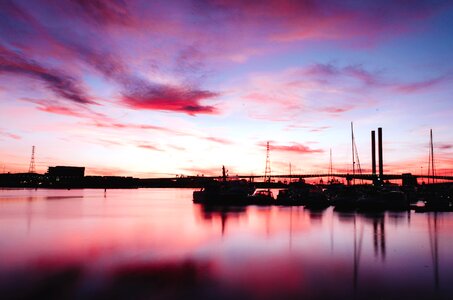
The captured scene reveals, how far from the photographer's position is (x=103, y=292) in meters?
13.4

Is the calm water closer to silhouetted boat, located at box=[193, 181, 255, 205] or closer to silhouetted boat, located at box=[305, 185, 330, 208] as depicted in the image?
silhouetted boat, located at box=[305, 185, 330, 208]

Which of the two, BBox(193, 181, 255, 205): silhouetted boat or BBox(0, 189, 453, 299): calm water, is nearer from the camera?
BBox(0, 189, 453, 299): calm water

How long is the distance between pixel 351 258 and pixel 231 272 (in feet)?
23.7

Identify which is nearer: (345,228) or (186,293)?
(186,293)

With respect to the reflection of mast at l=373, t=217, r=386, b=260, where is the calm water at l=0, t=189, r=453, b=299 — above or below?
→ below

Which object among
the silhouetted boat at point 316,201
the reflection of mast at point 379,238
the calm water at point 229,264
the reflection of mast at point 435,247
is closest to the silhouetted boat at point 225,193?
the silhouetted boat at point 316,201

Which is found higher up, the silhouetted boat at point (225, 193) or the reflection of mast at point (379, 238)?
the silhouetted boat at point (225, 193)

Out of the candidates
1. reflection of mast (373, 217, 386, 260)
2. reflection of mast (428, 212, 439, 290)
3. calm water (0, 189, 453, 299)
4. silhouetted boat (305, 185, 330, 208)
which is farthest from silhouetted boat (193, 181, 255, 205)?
calm water (0, 189, 453, 299)

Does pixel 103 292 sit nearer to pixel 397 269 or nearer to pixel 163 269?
pixel 163 269

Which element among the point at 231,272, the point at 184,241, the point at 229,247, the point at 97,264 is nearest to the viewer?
the point at 231,272

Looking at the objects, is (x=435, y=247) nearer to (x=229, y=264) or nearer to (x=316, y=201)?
(x=229, y=264)

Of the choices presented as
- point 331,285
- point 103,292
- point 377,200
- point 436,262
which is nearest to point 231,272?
point 331,285

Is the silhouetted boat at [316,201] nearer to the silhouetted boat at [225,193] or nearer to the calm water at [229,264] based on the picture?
the silhouetted boat at [225,193]

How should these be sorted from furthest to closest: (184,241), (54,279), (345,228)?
(345,228)
(184,241)
(54,279)
